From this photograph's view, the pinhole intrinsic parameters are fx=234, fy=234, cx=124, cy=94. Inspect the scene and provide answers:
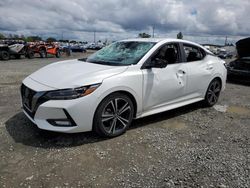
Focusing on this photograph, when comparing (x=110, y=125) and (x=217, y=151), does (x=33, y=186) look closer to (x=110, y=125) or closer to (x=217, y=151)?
(x=110, y=125)

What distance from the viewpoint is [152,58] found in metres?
3.97

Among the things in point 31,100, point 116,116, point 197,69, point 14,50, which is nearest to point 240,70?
point 197,69

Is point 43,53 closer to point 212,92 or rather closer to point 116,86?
point 212,92

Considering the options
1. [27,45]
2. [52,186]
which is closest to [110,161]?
[52,186]

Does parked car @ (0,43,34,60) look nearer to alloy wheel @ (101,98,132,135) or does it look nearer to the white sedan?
the white sedan

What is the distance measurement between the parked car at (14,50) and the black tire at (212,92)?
16451 millimetres

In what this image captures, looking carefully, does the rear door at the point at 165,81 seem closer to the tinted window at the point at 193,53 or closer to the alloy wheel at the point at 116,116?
the tinted window at the point at 193,53

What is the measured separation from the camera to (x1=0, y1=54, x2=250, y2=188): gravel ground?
258 centimetres

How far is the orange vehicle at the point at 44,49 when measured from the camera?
20439 mm

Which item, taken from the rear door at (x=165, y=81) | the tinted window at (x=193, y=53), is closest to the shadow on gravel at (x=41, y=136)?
the rear door at (x=165, y=81)

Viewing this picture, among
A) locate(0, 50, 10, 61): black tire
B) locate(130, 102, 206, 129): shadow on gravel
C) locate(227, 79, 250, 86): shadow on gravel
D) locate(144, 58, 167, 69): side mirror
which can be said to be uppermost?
locate(144, 58, 167, 69): side mirror

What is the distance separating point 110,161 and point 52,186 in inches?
30.5

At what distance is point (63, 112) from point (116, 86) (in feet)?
2.74

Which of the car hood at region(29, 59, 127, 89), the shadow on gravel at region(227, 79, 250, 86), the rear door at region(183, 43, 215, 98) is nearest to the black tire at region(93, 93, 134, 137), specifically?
the car hood at region(29, 59, 127, 89)
